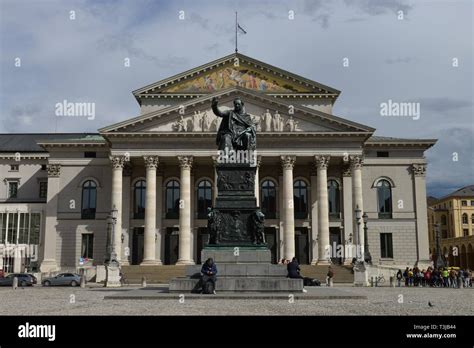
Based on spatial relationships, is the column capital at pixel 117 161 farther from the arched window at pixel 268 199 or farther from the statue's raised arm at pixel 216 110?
the statue's raised arm at pixel 216 110

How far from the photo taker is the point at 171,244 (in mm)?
58000

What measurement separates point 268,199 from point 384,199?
38.7 ft

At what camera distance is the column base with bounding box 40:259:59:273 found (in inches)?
2231

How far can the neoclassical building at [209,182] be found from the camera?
177ft

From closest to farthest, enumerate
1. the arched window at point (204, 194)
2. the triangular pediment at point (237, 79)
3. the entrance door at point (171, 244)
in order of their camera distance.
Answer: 1. the entrance door at point (171, 244)
2. the arched window at point (204, 194)
3. the triangular pediment at point (237, 79)

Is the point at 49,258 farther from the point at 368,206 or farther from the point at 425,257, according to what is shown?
the point at 425,257

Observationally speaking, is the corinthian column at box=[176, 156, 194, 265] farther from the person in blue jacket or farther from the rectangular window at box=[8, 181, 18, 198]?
the person in blue jacket

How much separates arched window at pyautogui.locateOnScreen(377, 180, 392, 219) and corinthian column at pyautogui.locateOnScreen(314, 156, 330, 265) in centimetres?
807

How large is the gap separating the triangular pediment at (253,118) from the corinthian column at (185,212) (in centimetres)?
311

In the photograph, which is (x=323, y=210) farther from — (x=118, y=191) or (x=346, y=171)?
(x=118, y=191)

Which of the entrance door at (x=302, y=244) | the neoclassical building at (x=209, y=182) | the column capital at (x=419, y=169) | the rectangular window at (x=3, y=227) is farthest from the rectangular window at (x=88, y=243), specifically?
the column capital at (x=419, y=169)

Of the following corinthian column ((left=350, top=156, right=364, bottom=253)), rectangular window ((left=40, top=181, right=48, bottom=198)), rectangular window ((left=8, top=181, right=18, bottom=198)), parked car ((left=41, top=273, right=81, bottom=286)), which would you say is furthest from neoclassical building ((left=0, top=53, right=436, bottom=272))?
parked car ((left=41, top=273, right=81, bottom=286))

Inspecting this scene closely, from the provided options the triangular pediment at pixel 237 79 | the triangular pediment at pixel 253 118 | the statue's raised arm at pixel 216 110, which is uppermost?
the triangular pediment at pixel 237 79
